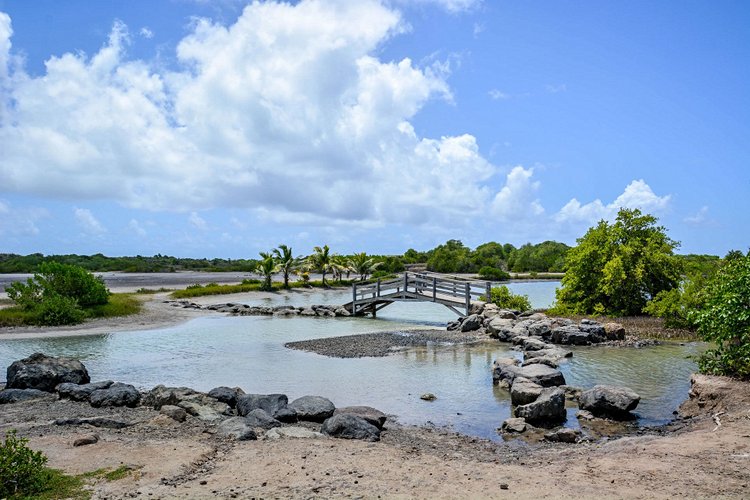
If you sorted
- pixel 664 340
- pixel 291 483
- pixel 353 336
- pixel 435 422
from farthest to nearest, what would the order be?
pixel 353 336
pixel 664 340
pixel 435 422
pixel 291 483

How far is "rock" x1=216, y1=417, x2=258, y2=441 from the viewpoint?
29.1 ft

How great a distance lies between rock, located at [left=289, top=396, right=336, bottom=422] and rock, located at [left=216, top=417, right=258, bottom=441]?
4.04 feet

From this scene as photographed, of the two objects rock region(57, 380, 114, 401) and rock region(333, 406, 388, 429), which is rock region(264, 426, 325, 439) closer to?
rock region(333, 406, 388, 429)

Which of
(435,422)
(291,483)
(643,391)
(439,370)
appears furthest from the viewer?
(439,370)

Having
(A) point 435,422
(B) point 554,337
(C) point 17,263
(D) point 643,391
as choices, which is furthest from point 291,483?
(C) point 17,263

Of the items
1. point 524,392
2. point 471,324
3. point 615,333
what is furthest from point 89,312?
point 615,333

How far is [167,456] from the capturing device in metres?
7.84

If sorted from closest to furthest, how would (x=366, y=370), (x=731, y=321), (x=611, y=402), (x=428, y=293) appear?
(x=611, y=402)
(x=731, y=321)
(x=366, y=370)
(x=428, y=293)

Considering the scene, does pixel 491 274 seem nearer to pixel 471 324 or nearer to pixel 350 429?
pixel 471 324

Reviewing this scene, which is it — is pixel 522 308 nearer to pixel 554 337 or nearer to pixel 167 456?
pixel 554 337

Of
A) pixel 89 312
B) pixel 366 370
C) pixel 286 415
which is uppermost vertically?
pixel 89 312

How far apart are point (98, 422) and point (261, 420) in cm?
286

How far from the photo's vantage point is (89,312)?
28672 mm

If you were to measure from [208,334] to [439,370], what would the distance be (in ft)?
43.2
